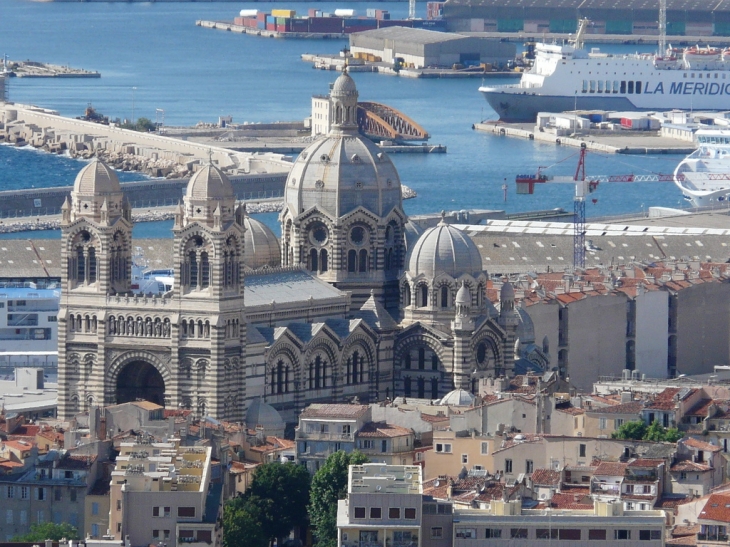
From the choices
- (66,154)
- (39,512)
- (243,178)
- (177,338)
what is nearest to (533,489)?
(39,512)

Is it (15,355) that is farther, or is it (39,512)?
(15,355)

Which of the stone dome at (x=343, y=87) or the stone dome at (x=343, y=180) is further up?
the stone dome at (x=343, y=87)

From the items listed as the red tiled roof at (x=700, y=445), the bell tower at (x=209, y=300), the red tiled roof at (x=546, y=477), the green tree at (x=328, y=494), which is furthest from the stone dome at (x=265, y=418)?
the red tiled roof at (x=546, y=477)

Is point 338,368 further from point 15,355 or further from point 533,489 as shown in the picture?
point 533,489

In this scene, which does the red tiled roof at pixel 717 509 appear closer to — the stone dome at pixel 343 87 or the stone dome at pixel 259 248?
the stone dome at pixel 259 248

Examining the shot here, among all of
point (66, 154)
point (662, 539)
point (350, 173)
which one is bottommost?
point (662, 539)

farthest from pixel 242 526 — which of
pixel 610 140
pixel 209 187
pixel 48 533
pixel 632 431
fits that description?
pixel 610 140
